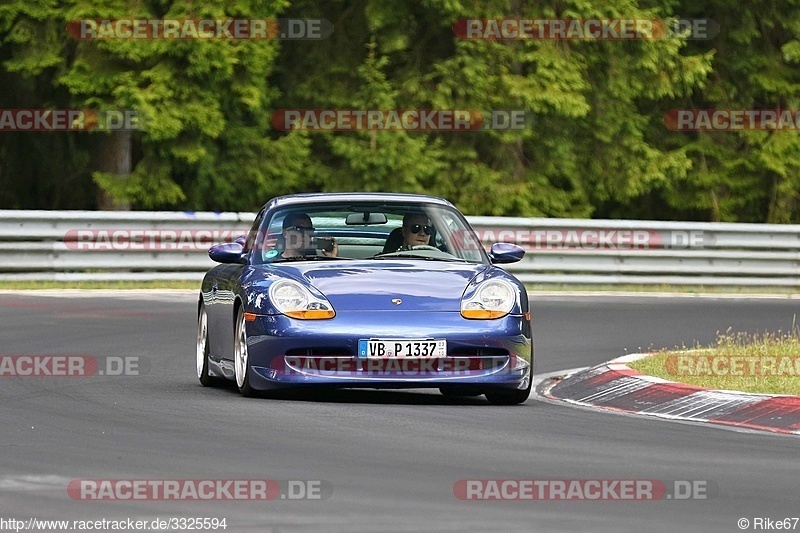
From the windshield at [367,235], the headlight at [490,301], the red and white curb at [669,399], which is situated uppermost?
the windshield at [367,235]

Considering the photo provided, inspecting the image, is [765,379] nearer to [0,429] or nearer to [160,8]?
[0,429]

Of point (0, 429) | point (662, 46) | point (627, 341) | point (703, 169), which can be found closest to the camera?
point (0, 429)

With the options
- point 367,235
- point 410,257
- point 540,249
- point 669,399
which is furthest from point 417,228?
point 540,249

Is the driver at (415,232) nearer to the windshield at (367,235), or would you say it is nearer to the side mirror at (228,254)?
the windshield at (367,235)

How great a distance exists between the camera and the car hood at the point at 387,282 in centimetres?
1201

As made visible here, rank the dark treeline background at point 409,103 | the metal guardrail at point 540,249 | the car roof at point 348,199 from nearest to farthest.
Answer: the car roof at point 348,199
the metal guardrail at point 540,249
the dark treeline background at point 409,103

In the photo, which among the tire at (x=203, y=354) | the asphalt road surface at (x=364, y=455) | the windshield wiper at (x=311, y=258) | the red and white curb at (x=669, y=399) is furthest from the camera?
the tire at (x=203, y=354)

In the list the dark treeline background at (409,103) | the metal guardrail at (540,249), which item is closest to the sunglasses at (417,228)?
the metal guardrail at (540,249)

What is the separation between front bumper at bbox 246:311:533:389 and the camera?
11844 mm

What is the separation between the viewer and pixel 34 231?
2377 cm

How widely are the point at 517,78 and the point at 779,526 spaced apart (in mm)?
23577

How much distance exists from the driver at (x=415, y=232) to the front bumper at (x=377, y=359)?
4.22 ft

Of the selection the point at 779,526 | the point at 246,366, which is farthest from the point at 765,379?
the point at 779,526

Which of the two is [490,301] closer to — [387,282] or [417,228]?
[387,282]
